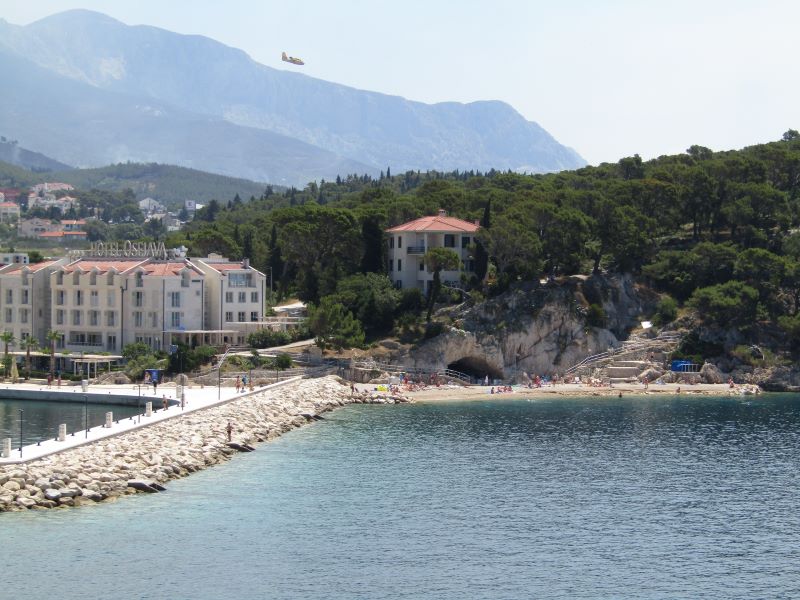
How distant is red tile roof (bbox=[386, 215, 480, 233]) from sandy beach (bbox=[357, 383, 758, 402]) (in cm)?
1544

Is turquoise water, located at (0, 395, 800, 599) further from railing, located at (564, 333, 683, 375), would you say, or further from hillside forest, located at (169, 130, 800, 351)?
hillside forest, located at (169, 130, 800, 351)

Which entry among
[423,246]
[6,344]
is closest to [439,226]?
[423,246]

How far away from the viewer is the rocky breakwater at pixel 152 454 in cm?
4659

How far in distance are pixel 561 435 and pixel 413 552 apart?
2800cm

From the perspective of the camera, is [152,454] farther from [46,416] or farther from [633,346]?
[633,346]

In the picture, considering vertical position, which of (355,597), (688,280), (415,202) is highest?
(415,202)

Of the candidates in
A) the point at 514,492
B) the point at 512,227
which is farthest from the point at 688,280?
the point at 514,492

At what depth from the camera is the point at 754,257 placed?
319 ft

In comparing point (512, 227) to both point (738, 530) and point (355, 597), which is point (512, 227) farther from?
point (355, 597)

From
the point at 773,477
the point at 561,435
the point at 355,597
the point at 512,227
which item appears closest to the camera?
the point at 355,597

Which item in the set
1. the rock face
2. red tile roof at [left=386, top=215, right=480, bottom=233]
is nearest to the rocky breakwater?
the rock face

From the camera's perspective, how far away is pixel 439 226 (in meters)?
99.4

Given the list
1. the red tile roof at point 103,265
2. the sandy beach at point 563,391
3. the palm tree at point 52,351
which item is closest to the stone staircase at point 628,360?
the sandy beach at point 563,391

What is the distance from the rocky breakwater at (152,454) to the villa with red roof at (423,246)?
2409cm
